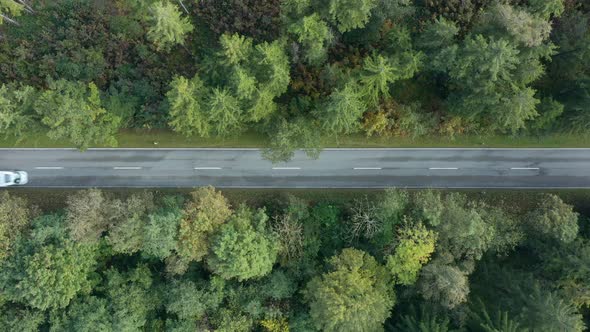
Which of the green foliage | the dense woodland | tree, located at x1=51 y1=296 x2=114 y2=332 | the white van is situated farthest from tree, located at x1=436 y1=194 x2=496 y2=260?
the white van

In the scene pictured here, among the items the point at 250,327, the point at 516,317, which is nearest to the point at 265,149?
the point at 250,327

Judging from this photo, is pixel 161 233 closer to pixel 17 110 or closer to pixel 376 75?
pixel 17 110

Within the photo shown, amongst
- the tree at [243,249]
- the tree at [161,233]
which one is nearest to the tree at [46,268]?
the tree at [161,233]

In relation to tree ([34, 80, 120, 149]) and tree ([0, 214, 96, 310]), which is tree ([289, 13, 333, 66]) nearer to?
tree ([34, 80, 120, 149])

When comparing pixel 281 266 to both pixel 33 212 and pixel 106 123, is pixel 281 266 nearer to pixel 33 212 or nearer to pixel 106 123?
pixel 106 123

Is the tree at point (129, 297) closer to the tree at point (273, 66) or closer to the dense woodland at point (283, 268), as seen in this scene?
Answer: the dense woodland at point (283, 268)

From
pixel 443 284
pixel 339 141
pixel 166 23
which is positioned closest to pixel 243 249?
pixel 339 141

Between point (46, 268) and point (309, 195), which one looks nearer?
point (46, 268)
